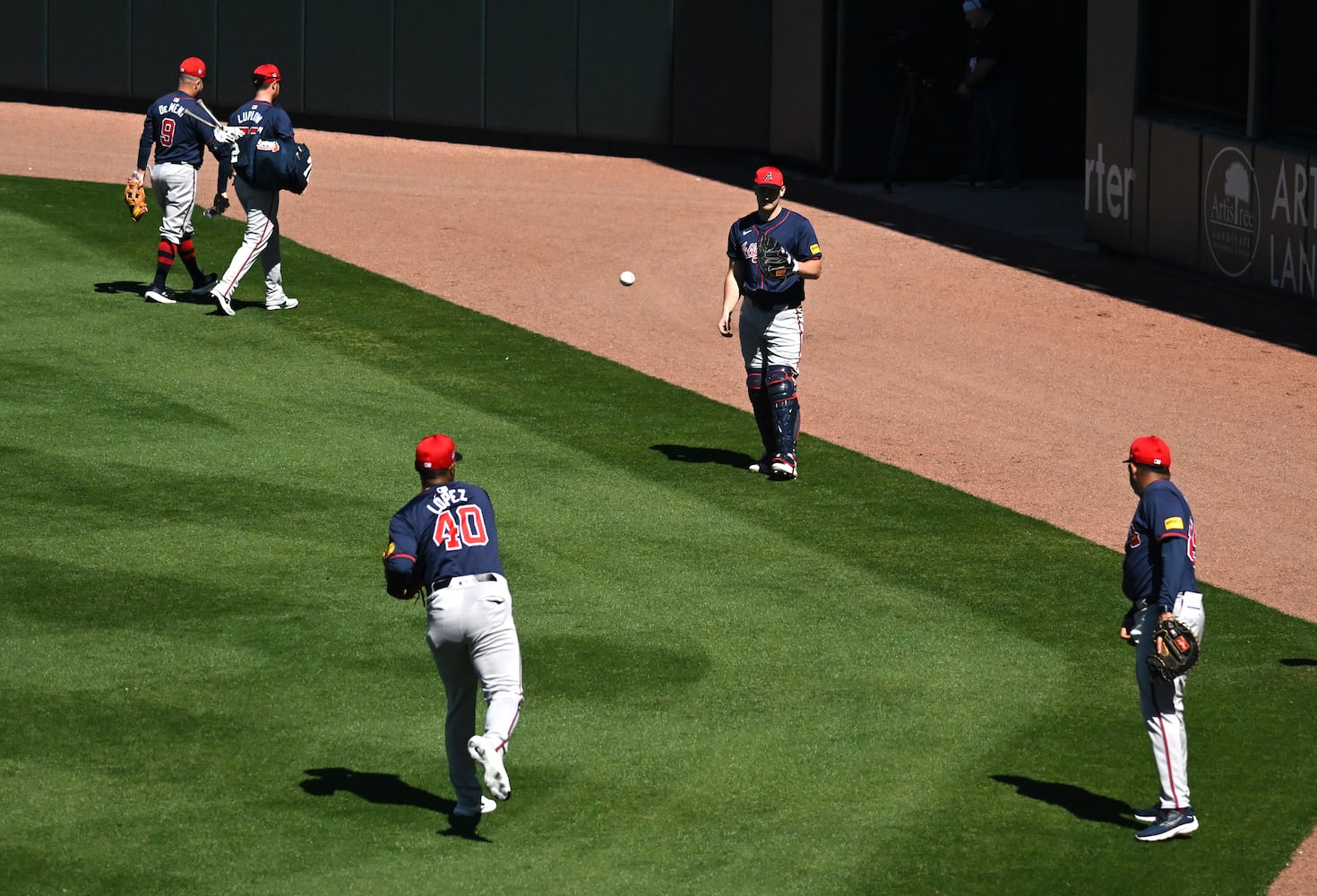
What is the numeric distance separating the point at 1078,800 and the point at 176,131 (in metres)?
10.6

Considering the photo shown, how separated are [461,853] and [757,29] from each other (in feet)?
61.0

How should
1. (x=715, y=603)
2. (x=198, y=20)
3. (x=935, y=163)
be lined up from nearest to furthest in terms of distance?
(x=715, y=603), (x=935, y=163), (x=198, y=20)

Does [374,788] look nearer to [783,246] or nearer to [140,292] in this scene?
[783,246]

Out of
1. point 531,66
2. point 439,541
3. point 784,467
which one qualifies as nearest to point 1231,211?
point 784,467

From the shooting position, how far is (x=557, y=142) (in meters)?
25.6

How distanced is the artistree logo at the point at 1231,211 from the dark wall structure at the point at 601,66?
5132 mm

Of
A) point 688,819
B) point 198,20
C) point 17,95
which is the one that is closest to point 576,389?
point 688,819

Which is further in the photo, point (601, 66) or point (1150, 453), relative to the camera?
point (601, 66)

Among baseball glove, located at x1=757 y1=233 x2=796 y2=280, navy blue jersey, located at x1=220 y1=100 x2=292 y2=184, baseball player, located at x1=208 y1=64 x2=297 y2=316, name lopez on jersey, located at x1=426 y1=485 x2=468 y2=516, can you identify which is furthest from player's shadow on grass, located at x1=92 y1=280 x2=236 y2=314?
name lopez on jersey, located at x1=426 y1=485 x2=468 y2=516

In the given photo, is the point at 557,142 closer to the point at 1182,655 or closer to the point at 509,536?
the point at 509,536

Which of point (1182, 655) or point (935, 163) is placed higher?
point (935, 163)

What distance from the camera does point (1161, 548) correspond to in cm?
753

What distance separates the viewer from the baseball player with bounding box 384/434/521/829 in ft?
23.8

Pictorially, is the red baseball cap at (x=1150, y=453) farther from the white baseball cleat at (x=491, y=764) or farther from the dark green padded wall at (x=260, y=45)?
the dark green padded wall at (x=260, y=45)
